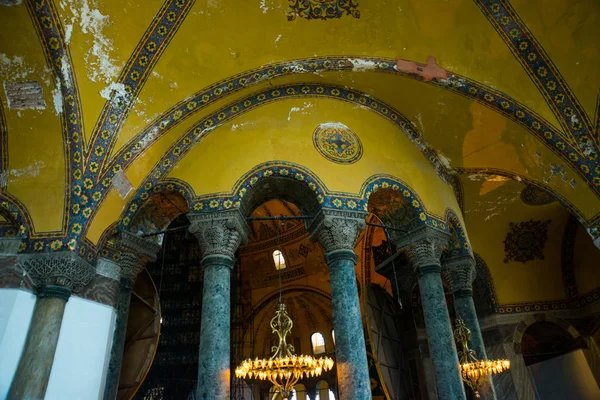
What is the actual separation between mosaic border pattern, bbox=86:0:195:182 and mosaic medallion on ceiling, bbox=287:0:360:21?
4.83ft

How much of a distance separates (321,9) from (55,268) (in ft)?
16.9

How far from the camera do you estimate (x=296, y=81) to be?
776 centimetres

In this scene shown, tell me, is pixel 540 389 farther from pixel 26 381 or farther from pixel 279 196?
pixel 26 381

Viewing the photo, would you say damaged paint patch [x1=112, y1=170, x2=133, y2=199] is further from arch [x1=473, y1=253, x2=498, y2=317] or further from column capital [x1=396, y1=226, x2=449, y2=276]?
arch [x1=473, y1=253, x2=498, y2=317]

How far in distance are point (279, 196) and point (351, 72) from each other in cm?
243

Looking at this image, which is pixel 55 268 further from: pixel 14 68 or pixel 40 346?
pixel 14 68

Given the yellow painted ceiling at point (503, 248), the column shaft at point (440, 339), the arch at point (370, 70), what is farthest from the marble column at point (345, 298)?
the yellow painted ceiling at point (503, 248)

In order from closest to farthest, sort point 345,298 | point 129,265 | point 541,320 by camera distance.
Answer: point 345,298 < point 129,265 < point 541,320

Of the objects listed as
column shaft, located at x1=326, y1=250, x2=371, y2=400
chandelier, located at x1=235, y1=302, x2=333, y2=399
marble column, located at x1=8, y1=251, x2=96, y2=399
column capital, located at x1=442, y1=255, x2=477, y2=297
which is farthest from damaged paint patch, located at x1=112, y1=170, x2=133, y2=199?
column capital, located at x1=442, y1=255, x2=477, y2=297

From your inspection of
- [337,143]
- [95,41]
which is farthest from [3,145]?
[337,143]

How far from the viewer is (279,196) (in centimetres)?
816

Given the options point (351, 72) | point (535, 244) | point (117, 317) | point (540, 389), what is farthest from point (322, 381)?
point (351, 72)

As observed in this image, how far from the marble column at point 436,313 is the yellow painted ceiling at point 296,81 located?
73cm

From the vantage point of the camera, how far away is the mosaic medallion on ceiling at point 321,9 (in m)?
6.82
